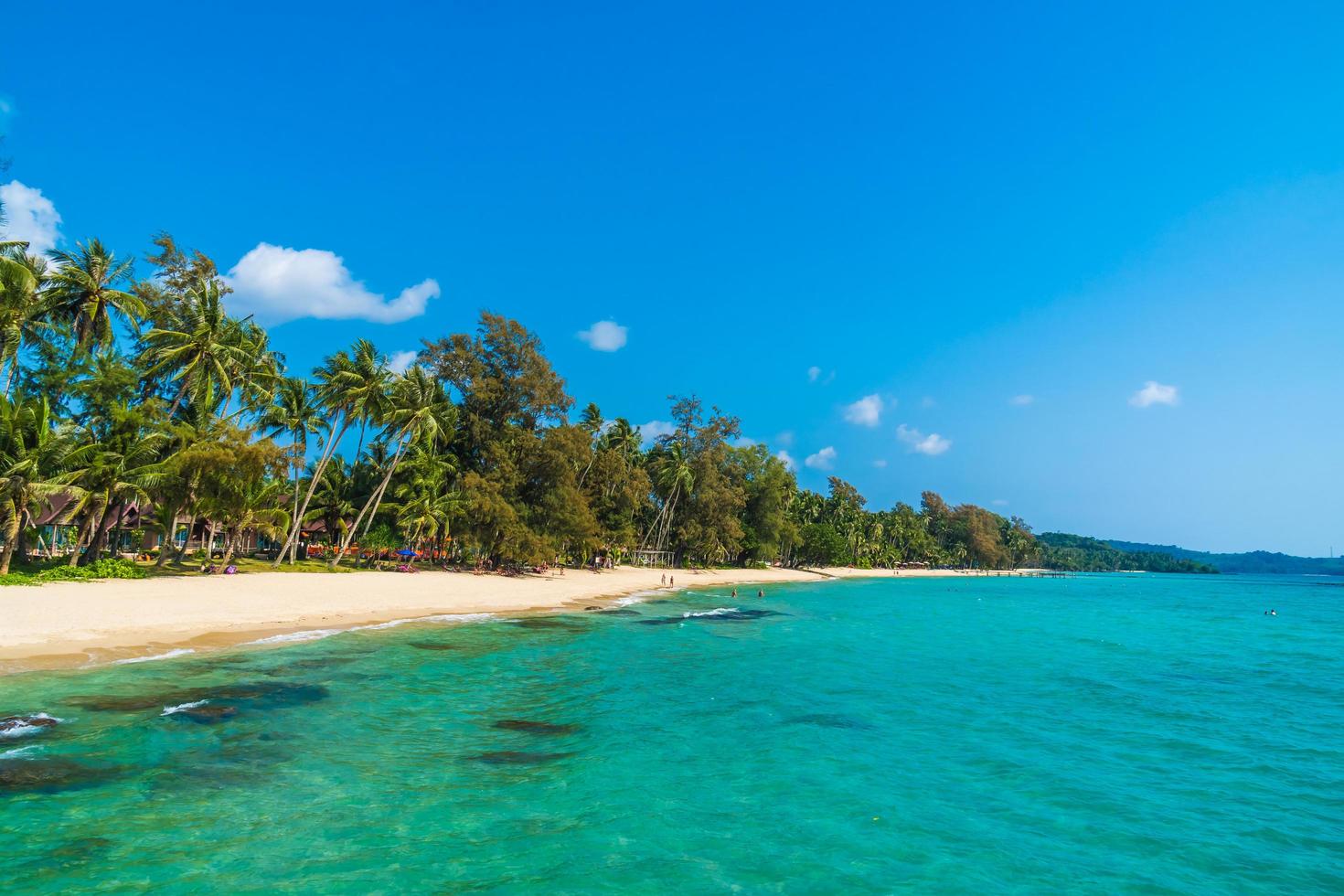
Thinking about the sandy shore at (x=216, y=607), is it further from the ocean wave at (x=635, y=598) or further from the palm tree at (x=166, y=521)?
the palm tree at (x=166, y=521)

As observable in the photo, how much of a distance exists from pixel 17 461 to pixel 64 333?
8.95m

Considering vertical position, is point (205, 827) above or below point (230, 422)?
below

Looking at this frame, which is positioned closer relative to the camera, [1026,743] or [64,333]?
[1026,743]

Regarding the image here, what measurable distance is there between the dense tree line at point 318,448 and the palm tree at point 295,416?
Answer: 0.12 metres

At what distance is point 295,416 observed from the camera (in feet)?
142

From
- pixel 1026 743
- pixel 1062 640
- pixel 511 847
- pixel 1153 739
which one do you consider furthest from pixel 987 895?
pixel 1062 640

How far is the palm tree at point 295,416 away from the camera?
133 ft

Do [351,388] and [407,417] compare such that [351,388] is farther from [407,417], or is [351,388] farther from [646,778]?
[646,778]

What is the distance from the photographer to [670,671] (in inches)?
814

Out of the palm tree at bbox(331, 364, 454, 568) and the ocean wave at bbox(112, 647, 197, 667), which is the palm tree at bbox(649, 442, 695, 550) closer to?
the palm tree at bbox(331, 364, 454, 568)

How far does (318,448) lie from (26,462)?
867 inches

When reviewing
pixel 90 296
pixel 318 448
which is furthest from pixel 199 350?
pixel 318 448

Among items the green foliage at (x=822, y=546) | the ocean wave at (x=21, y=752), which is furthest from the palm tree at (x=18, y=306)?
the green foliage at (x=822, y=546)

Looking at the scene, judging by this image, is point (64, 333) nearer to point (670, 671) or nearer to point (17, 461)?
point (17, 461)
